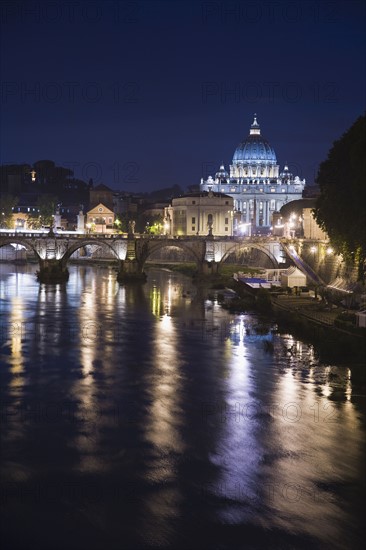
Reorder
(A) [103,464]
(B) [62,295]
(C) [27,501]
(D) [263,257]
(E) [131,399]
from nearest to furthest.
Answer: (C) [27,501] < (A) [103,464] < (E) [131,399] < (B) [62,295] < (D) [263,257]

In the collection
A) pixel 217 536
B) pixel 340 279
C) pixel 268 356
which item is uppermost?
pixel 340 279

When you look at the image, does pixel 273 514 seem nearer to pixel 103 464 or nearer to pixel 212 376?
pixel 103 464

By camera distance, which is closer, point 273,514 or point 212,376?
point 273,514

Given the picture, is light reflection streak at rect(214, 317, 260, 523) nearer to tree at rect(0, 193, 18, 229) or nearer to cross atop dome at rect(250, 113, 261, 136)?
tree at rect(0, 193, 18, 229)

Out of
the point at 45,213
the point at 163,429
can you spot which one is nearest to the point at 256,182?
the point at 45,213

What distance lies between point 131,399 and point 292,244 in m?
35.8

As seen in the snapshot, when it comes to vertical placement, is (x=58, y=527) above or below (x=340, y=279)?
below

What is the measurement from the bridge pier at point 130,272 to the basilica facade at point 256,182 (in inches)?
2334

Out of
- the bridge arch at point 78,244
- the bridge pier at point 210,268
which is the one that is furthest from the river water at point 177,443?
the bridge arch at point 78,244

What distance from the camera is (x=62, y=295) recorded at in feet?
154

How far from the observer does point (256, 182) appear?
130 m

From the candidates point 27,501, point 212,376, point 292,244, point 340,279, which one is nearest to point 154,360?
point 212,376

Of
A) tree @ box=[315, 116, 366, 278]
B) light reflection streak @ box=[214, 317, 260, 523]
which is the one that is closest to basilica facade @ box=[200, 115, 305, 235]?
tree @ box=[315, 116, 366, 278]

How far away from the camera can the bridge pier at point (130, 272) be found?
56.9 meters
